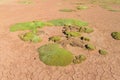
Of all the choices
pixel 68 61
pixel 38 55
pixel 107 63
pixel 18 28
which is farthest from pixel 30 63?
pixel 18 28

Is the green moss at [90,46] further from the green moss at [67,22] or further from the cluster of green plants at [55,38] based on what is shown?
the green moss at [67,22]

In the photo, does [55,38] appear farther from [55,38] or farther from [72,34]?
[72,34]

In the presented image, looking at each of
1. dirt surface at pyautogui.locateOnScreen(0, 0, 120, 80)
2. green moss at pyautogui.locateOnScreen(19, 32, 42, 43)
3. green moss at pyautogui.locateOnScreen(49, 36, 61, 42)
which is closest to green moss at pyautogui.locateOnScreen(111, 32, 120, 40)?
dirt surface at pyautogui.locateOnScreen(0, 0, 120, 80)

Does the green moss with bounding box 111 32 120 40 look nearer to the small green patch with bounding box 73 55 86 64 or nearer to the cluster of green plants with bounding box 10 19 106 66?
the cluster of green plants with bounding box 10 19 106 66

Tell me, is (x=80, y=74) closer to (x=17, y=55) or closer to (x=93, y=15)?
(x=17, y=55)

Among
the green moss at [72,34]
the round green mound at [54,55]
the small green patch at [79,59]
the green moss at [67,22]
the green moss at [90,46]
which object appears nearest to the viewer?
the round green mound at [54,55]

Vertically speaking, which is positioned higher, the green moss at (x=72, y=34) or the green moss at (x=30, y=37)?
the green moss at (x=30, y=37)

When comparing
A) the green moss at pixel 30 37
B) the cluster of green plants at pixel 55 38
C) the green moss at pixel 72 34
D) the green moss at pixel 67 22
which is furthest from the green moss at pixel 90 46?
the green moss at pixel 67 22
